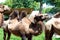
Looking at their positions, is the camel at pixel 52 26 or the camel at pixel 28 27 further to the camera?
the camel at pixel 52 26

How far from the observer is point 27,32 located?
4.43m

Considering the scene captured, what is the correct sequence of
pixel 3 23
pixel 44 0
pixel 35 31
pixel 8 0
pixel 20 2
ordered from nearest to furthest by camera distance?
1. pixel 35 31
2. pixel 3 23
3. pixel 20 2
4. pixel 44 0
5. pixel 8 0

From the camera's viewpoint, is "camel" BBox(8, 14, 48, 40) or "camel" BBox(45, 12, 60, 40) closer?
"camel" BBox(8, 14, 48, 40)

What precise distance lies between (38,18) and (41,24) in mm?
118

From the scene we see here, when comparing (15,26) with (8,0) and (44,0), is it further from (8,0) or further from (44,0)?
(8,0)

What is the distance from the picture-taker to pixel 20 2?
18188 millimetres

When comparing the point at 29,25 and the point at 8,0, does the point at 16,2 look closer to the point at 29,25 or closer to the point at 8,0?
the point at 8,0

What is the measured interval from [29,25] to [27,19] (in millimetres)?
222

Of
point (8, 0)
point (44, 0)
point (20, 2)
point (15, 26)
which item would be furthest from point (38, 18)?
point (8, 0)

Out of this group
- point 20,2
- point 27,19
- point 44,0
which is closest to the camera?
point 27,19

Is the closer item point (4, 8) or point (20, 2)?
point (4, 8)

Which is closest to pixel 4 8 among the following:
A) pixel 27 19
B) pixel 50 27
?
pixel 27 19

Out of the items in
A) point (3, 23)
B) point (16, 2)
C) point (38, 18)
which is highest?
point (38, 18)

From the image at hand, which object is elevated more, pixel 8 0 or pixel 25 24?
pixel 25 24
